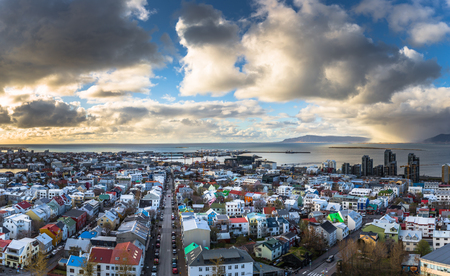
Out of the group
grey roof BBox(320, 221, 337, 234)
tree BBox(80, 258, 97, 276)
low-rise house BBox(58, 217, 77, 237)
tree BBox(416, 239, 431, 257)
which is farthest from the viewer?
low-rise house BBox(58, 217, 77, 237)

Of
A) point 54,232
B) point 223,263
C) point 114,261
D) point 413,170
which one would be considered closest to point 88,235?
point 54,232

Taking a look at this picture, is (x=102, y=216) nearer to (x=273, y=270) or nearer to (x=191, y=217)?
(x=191, y=217)

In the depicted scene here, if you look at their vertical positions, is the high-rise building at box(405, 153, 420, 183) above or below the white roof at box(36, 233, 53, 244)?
above

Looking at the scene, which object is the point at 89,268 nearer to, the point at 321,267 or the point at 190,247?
the point at 190,247

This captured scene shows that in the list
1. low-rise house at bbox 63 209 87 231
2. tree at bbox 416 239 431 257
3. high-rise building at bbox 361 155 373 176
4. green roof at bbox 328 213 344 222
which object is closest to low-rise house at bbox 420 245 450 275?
tree at bbox 416 239 431 257

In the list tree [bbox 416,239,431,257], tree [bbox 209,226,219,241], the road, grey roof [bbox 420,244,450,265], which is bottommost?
the road

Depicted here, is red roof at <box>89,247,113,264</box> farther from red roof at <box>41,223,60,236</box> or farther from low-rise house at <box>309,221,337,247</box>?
low-rise house at <box>309,221,337,247</box>

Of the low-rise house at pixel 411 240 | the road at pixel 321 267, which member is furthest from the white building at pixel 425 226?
the road at pixel 321 267
